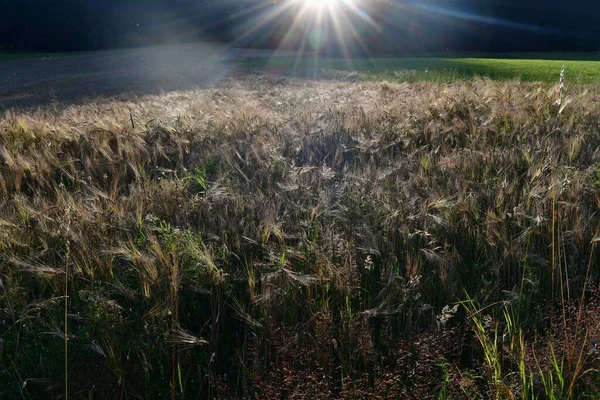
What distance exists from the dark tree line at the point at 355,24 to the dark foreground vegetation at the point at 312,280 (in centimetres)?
4543

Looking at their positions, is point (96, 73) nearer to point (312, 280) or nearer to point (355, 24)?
point (312, 280)

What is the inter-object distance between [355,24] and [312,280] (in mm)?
52041

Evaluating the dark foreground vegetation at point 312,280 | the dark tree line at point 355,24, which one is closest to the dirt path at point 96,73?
the dark foreground vegetation at point 312,280

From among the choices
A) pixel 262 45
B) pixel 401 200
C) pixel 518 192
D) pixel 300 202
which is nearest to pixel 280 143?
pixel 300 202

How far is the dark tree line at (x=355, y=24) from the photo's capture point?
160 feet

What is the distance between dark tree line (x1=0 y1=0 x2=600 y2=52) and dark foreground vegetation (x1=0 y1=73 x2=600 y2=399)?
45.4 meters

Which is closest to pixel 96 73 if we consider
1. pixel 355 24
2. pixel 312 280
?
pixel 312 280

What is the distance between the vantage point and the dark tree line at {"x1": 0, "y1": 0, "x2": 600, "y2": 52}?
48.6 meters

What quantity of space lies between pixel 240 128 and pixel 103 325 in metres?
3.26

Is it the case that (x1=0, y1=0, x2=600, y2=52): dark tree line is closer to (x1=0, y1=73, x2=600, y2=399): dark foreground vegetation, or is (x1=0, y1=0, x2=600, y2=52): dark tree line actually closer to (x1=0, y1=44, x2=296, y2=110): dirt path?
(x1=0, y1=44, x2=296, y2=110): dirt path

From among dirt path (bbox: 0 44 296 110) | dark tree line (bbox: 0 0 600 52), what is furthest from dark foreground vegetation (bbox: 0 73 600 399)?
dark tree line (bbox: 0 0 600 52)

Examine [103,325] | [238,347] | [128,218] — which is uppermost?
[128,218]

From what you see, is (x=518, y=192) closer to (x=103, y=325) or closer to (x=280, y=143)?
(x=280, y=143)

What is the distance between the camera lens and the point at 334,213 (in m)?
2.87
